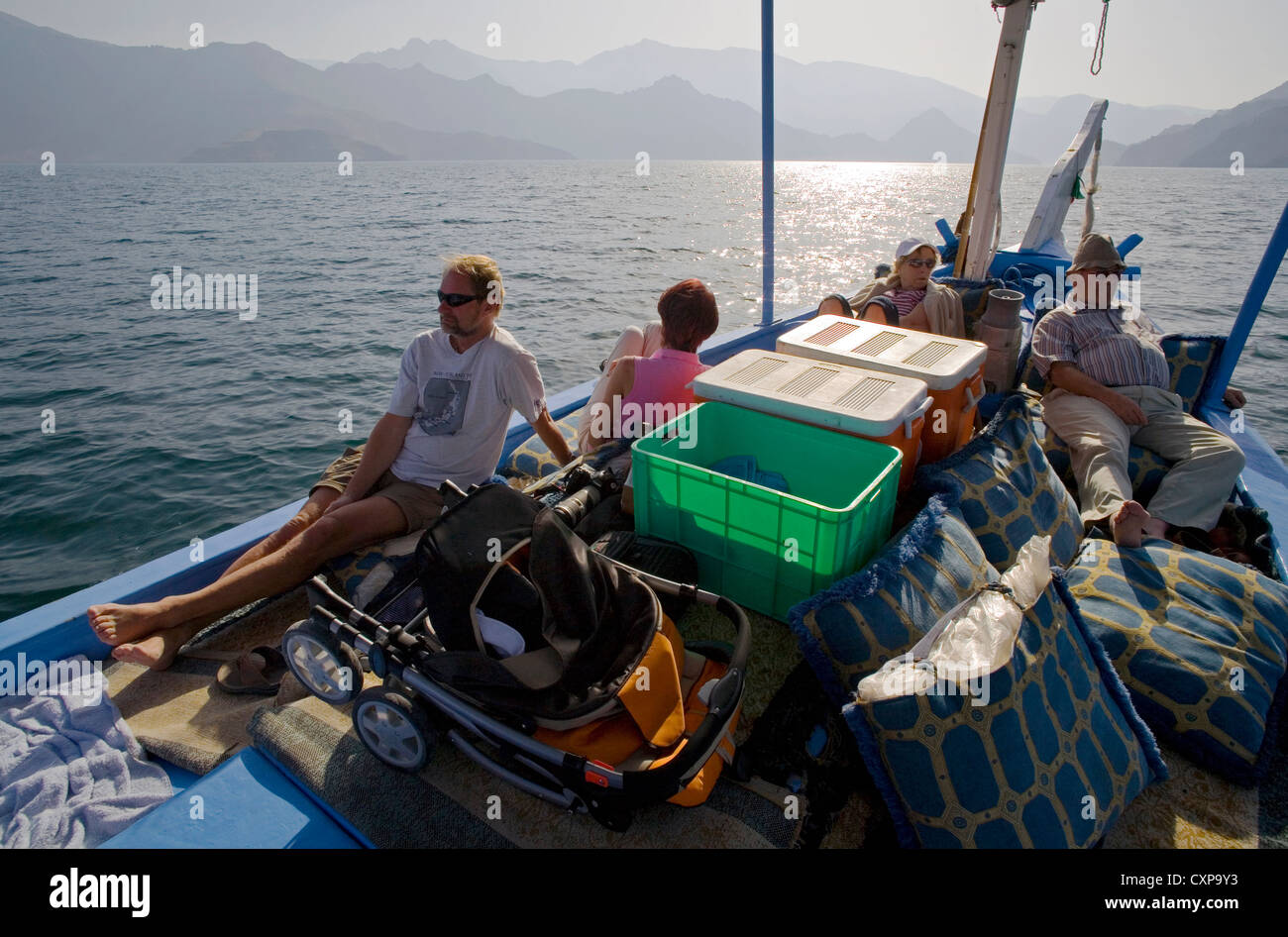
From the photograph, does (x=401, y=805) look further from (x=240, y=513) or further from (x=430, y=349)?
(x=240, y=513)

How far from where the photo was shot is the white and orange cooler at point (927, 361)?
2809mm

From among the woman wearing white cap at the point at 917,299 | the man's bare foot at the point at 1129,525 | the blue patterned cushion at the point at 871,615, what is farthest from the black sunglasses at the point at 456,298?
the man's bare foot at the point at 1129,525

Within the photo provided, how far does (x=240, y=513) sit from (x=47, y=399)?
16.4ft

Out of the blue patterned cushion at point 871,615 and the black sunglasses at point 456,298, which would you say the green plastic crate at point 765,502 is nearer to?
the blue patterned cushion at point 871,615

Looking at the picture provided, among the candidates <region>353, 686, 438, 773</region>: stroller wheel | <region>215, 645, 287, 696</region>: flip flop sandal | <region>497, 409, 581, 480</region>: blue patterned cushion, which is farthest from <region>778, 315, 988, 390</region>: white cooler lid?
<region>215, 645, 287, 696</region>: flip flop sandal

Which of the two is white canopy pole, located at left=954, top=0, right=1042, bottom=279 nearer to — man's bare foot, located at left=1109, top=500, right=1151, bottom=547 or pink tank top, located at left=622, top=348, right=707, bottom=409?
man's bare foot, located at left=1109, top=500, right=1151, bottom=547

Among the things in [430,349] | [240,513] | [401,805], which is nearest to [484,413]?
[430,349]

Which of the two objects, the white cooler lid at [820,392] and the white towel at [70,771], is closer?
the white towel at [70,771]

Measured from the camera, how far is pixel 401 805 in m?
2.00

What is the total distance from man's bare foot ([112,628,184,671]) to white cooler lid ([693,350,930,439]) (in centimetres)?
250

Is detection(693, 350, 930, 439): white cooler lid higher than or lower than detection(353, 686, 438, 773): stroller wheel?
higher

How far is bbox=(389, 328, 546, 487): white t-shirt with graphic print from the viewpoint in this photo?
10.7 ft

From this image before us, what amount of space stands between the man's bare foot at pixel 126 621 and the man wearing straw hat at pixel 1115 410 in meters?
4.18

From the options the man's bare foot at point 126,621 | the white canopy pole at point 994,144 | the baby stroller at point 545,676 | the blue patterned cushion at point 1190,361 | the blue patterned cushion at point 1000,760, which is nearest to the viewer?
the blue patterned cushion at point 1000,760
